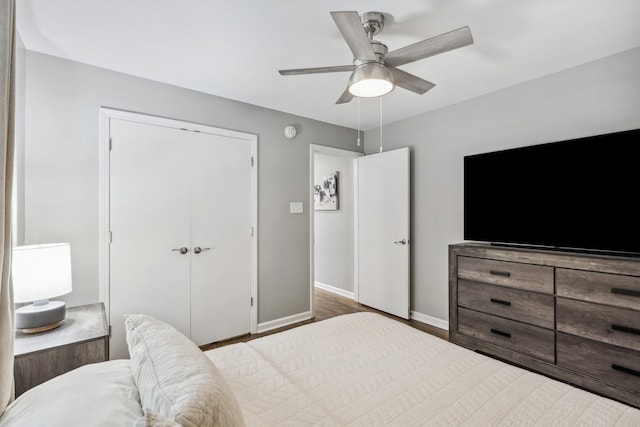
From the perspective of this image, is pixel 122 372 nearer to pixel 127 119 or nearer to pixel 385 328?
pixel 385 328

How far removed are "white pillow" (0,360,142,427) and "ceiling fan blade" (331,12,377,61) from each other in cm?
160

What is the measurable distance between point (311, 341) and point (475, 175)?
7.19 feet

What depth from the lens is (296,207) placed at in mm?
3545

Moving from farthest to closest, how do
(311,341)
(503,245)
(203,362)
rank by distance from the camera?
(503,245), (311,341), (203,362)

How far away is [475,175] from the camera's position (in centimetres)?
283

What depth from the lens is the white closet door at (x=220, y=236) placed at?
9.39 ft

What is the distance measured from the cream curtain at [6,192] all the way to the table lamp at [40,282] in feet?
2.45

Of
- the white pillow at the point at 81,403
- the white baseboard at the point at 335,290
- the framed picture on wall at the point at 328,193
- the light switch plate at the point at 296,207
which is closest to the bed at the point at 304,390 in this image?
the white pillow at the point at 81,403

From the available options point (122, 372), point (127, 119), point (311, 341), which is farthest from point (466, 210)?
point (127, 119)

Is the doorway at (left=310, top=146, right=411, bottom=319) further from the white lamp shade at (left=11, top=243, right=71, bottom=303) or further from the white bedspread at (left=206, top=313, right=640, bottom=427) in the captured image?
the white lamp shade at (left=11, top=243, right=71, bottom=303)

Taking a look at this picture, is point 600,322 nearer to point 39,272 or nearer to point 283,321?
point 283,321

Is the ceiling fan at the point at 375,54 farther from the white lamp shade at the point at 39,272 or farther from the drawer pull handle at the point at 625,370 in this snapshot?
the drawer pull handle at the point at 625,370

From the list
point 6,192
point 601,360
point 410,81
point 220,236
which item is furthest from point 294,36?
point 601,360

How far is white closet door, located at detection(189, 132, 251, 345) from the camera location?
286 centimetres
